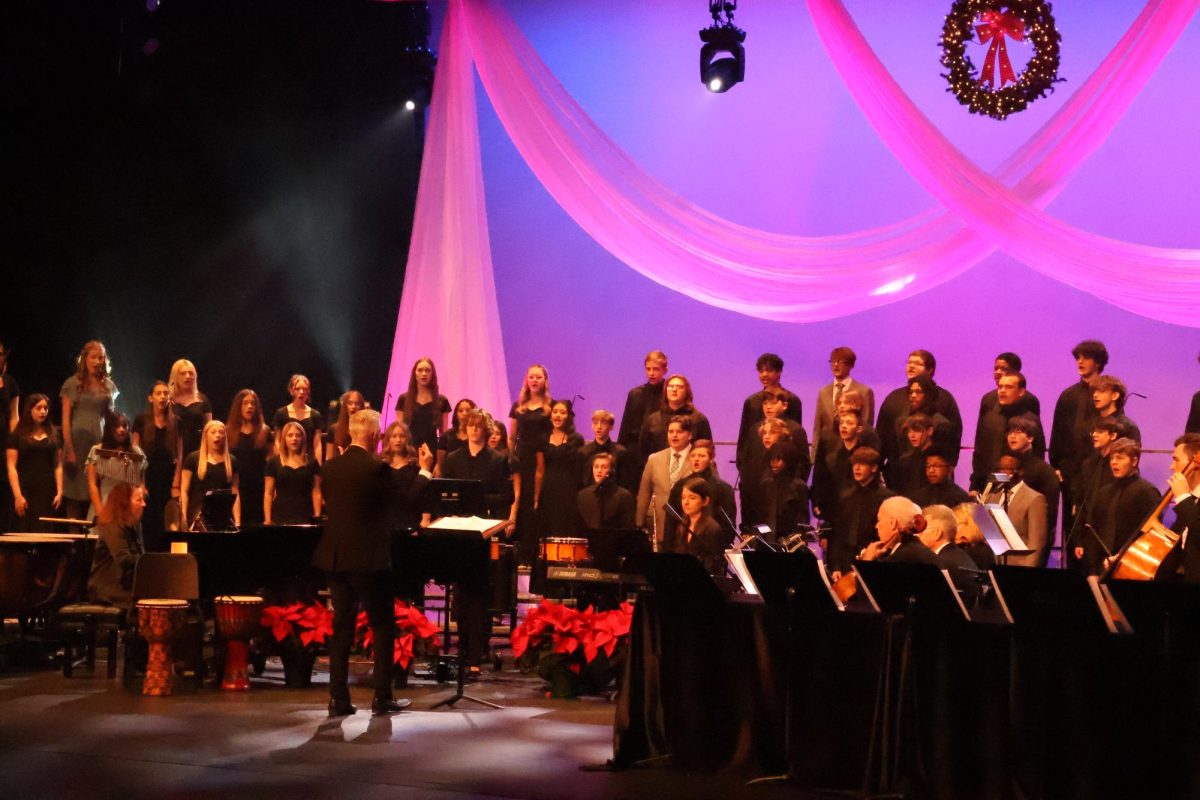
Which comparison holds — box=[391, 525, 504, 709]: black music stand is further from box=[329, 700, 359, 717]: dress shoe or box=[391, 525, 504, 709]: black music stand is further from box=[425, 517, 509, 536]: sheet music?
box=[329, 700, 359, 717]: dress shoe

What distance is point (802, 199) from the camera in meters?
11.4

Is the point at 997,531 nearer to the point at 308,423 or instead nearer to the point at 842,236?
the point at 842,236

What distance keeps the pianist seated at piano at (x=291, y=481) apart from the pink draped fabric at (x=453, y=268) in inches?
35.1

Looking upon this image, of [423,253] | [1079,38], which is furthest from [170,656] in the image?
[1079,38]

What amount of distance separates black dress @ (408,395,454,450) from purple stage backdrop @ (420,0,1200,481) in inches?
18.2

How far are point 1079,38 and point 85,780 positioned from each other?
8258 mm

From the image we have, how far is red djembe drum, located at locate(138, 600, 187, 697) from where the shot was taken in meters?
7.73

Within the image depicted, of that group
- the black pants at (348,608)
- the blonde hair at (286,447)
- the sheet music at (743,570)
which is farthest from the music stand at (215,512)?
the sheet music at (743,570)

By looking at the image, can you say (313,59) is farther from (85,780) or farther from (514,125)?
(85,780)

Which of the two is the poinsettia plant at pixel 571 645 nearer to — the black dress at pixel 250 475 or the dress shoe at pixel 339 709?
the dress shoe at pixel 339 709

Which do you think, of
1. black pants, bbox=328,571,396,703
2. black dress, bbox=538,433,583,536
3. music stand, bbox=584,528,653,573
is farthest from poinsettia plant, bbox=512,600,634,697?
black dress, bbox=538,433,583,536

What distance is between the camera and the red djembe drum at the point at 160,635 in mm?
7727

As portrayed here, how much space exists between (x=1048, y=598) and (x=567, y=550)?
13.3 ft

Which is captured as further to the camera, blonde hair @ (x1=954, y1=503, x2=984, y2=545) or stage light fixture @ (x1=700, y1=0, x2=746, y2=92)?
stage light fixture @ (x1=700, y1=0, x2=746, y2=92)
